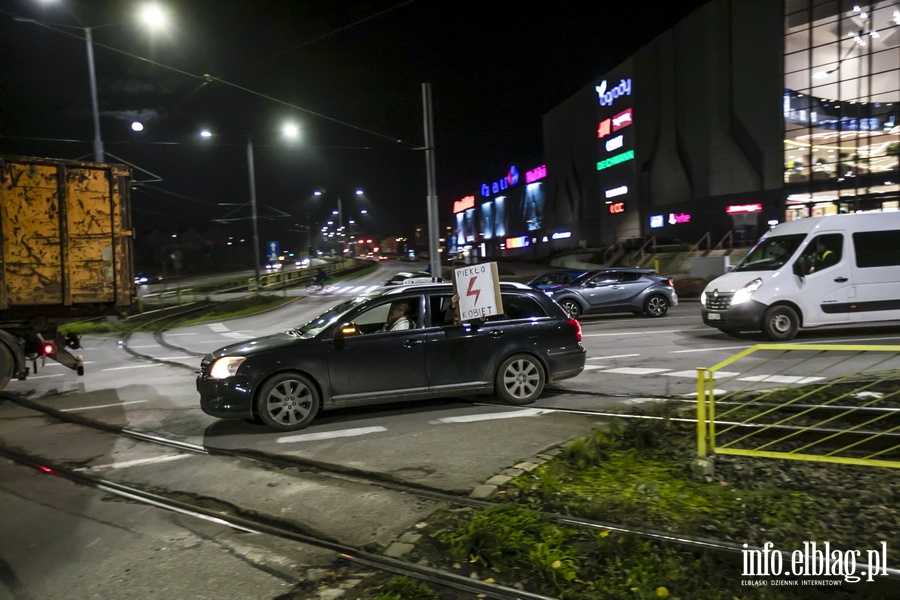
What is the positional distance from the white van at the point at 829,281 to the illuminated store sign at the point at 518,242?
7731 cm

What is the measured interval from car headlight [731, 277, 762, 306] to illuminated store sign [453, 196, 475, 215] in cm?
10836

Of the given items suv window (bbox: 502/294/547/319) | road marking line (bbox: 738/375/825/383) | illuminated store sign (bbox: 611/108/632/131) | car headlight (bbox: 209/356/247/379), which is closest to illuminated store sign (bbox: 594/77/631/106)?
illuminated store sign (bbox: 611/108/632/131)

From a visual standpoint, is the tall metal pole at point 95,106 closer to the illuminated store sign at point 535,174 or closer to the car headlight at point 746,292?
the car headlight at point 746,292

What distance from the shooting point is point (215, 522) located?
4898 mm

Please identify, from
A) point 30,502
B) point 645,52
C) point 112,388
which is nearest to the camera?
point 30,502

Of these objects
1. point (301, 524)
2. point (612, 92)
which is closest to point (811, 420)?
point (301, 524)

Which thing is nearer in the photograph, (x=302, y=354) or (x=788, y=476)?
(x=788, y=476)

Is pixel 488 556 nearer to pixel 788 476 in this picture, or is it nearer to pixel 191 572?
pixel 191 572

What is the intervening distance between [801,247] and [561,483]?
370 inches

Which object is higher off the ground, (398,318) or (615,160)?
(615,160)

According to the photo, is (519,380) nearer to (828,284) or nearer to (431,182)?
(828,284)

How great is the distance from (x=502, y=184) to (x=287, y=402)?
309ft

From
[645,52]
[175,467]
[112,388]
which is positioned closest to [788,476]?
[175,467]

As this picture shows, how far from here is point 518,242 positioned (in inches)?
3639
